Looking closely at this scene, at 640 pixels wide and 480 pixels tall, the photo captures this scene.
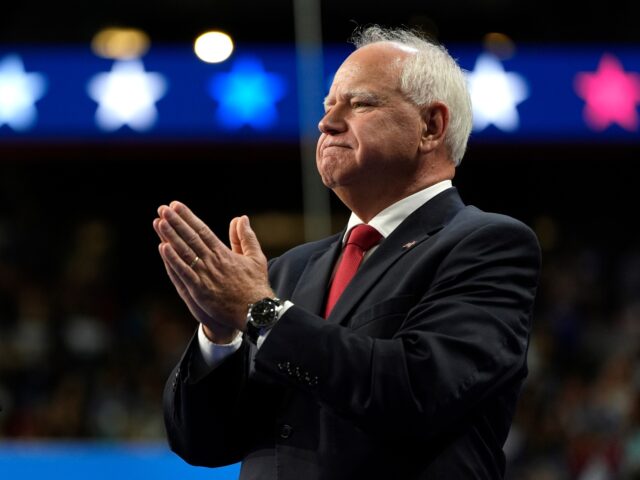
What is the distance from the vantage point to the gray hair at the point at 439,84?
1.90 meters

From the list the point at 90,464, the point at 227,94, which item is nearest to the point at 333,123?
the point at 90,464

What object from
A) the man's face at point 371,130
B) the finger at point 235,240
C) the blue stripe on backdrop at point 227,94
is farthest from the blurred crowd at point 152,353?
the finger at point 235,240

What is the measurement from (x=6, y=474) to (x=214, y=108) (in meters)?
2.95

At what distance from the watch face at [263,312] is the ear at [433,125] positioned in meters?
0.44

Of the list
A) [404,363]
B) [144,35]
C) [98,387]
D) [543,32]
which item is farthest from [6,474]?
[543,32]

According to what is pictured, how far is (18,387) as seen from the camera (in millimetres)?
6438

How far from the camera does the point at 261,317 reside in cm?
162

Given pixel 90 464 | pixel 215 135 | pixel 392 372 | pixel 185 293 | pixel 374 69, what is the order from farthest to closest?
pixel 215 135 → pixel 90 464 → pixel 374 69 → pixel 185 293 → pixel 392 372

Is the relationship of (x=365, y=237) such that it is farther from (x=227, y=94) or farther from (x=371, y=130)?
(x=227, y=94)

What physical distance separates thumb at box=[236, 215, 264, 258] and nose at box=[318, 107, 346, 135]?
22cm

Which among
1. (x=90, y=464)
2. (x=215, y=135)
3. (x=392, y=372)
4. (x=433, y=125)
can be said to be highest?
(x=433, y=125)

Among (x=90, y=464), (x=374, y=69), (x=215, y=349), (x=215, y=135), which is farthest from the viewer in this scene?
(x=215, y=135)

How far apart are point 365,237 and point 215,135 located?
4854 millimetres

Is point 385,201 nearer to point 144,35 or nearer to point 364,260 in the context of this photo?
point 364,260
